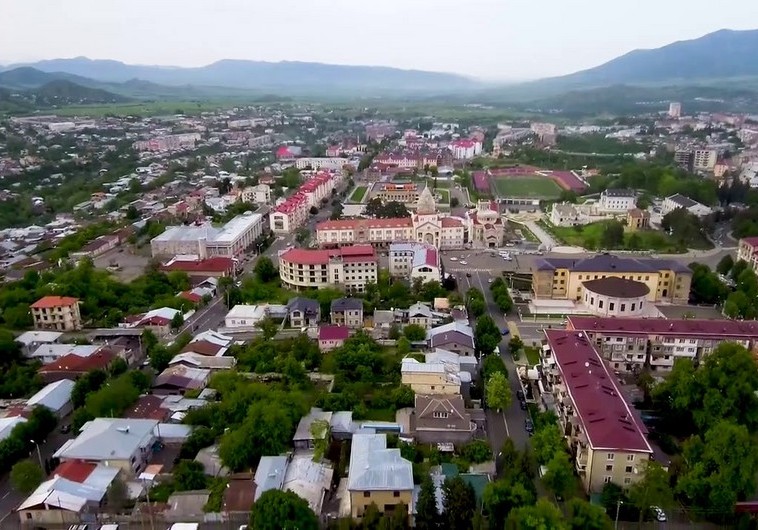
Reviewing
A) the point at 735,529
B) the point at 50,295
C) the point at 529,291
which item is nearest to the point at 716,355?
the point at 735,529

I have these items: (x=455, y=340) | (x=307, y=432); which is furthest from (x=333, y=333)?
(x=307, y=432)

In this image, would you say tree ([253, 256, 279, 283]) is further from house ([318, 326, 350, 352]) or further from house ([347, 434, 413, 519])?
house ([347, 434, 413, 519])

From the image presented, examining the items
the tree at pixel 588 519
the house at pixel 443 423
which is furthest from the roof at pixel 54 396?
the tree at pixel 588 519

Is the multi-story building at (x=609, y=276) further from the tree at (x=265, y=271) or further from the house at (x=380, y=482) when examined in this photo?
the house at (x=380, y=482)

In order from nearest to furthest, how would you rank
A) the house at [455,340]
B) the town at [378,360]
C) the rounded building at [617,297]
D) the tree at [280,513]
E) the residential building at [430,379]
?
1. the tree at [280,513]
2. the town at [378,360]
3. the residential building at [430,379]
4. the house at [455,340]
5. the rounded building at [617,297]

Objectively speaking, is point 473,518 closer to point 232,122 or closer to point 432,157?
point 432,157

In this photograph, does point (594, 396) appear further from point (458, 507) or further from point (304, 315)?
point (304, 315)
